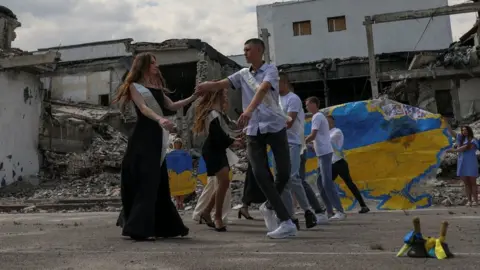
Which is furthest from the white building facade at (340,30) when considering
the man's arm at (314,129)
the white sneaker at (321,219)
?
the white sneaker at (321,219)

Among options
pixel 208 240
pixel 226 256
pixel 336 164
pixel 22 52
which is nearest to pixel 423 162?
pixel 336 164

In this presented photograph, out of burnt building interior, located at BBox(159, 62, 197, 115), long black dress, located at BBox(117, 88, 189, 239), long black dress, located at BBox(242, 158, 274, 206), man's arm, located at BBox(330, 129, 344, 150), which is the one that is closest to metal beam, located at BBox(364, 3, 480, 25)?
burnt building interior, located at BBox(159, 62, 197, 115)

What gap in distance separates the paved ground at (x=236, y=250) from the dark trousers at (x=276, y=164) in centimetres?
36

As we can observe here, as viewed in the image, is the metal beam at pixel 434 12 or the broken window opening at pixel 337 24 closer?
the metal beam at pixel 434 12

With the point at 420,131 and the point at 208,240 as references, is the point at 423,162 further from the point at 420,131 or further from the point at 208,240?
the point at 208,240

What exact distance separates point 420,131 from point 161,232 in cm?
605

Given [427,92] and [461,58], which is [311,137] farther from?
[427,92]

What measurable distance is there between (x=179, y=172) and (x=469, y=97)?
20091 mm

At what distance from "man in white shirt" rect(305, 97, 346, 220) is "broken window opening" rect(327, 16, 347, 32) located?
3556cm

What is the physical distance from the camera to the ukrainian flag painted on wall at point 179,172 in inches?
393

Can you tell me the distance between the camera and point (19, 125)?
17.7 m

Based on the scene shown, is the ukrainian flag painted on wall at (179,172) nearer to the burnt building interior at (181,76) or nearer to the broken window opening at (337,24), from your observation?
the burnt building interior at (181,76)

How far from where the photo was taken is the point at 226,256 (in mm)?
3387

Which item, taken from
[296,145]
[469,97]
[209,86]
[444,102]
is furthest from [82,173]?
[444,102]
